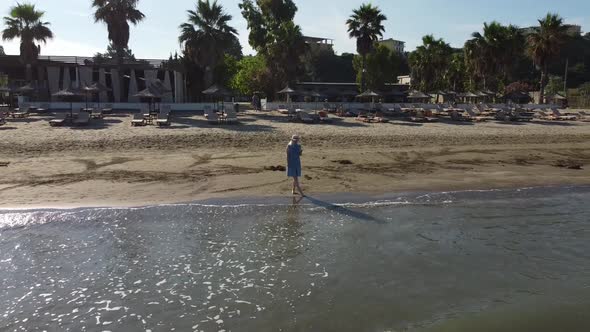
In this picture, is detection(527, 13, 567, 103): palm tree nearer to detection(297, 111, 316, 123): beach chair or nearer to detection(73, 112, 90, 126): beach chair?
detection(297, 111, 316, 123): beach chair

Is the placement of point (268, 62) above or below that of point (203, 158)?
above

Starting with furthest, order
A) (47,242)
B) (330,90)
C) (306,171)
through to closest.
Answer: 1. (330,90)
2. (306,171)
3. (47,242)

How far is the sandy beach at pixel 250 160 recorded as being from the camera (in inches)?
480

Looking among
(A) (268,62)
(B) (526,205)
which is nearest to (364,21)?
(A) (268,62)

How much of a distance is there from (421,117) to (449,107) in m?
7.59

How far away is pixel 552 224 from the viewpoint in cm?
1021

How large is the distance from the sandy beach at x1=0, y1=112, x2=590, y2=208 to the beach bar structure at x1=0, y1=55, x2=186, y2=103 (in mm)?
10930

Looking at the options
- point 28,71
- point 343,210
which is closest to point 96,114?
point 28,71

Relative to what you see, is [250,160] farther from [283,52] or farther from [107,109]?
[283,52]

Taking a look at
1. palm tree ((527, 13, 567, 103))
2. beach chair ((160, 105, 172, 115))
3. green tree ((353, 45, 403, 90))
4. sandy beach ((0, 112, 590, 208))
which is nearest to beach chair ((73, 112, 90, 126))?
sandy beach ((0, 112, 590, 208))

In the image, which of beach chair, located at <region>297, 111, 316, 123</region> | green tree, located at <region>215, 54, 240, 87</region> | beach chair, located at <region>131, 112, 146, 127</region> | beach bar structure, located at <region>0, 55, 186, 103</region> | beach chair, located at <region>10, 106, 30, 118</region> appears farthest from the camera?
green tree, located at <region>215, 54, 240, 87</region>

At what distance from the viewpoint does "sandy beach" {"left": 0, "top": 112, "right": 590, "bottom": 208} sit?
1220cm

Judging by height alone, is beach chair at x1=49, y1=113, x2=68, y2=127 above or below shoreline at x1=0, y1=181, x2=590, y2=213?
above

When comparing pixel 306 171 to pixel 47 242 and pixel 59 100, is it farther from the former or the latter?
pixel 59 100
